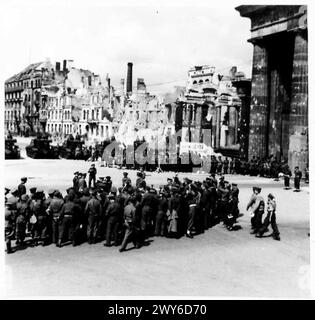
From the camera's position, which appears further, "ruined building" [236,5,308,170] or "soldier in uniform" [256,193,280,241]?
"ruined building" [236,5,308,170]

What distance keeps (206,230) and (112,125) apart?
5327 cm

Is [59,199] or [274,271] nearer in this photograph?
[274,271]

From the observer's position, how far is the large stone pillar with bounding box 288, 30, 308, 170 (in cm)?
2380

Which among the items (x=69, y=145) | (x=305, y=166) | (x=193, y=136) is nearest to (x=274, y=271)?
(x=305, y=166)

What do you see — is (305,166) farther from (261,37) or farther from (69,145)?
(69,145)

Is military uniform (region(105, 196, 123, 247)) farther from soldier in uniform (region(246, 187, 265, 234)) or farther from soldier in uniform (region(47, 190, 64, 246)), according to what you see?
soldier in uniform (region(246, 187, 265, 234))

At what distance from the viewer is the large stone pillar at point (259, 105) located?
28669 mm

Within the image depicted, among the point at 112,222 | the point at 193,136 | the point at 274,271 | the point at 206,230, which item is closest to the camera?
the point at 274,271

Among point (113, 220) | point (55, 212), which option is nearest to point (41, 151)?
point (55, 212)

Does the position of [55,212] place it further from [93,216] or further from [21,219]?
[93,216]

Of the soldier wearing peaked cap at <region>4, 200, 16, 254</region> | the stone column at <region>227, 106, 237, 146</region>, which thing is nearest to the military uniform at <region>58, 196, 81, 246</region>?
the soldier wearing peaked cap at <region>4, 200, 16, 254</region>

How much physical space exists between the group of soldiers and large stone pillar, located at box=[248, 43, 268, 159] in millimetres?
15388

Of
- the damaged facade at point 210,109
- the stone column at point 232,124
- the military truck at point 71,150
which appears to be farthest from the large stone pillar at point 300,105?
the stone column at point 232,124

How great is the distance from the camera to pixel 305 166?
24109 mm
